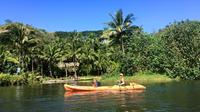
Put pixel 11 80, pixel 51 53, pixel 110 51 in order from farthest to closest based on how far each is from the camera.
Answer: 1. pixel 110 51
2. pixel 51 53
3. pixel 11 80

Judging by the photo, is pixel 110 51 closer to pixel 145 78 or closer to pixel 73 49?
pixel 73 49

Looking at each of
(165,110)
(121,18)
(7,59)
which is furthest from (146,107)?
(7,59)

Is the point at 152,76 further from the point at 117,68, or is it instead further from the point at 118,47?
the point at 118,47

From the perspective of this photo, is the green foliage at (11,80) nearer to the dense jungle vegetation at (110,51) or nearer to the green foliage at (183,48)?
the dense jungle vegetation at (110,51)

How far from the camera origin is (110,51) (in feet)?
291

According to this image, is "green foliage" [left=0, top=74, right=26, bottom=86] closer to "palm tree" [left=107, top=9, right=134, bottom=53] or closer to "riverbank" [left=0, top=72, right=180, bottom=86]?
"riverbank" [left=0, top=72, right=180, bottom=86]

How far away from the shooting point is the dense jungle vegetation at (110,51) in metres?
62.3

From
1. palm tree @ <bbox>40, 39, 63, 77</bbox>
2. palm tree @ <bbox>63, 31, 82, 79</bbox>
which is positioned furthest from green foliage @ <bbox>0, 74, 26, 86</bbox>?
palm tree @ <bbox>63, 31, 82, 79</bbox>

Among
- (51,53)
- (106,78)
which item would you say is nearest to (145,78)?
(106,78)

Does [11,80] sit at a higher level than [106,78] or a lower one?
higher

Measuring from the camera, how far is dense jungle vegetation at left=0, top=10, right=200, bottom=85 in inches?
2454

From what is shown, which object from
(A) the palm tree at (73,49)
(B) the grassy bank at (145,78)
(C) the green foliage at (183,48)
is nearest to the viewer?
(C) the green foliage at (183,48)

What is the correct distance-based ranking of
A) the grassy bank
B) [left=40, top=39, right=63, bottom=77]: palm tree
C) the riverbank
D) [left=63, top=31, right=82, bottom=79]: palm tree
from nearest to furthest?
the grassy bank, the riverbank, [left=40, top=39, right=63, bottom=77]: palm tree, [left=63, top=31, right=82, bottom=79]: palm tree

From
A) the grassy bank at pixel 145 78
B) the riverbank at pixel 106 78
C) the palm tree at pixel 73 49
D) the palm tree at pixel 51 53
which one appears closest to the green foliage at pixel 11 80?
the riverbank at pixel 106 78
